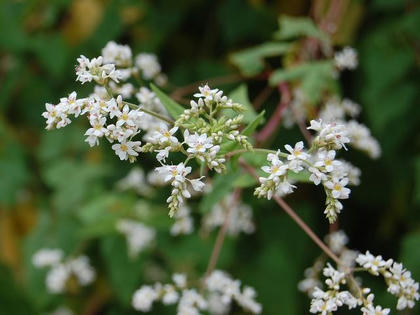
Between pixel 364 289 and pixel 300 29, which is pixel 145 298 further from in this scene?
pixel 300 29

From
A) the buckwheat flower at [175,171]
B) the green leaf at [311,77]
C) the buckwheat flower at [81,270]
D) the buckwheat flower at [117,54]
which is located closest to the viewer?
the buckwheat flower at [175,171]

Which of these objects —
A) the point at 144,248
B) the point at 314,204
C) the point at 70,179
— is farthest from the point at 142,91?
the point at 314,204

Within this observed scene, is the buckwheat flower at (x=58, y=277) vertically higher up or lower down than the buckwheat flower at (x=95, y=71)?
higher up

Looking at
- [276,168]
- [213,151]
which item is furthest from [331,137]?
[213,151]

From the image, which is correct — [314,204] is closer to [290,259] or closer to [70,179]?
[290,259]

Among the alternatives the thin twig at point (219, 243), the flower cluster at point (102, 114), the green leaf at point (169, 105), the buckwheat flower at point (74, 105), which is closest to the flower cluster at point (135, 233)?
the thin twig at point (219, 243)

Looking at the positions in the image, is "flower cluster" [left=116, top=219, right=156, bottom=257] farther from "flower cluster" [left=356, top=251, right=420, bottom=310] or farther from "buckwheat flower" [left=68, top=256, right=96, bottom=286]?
"flower cluster" [left=356, top=251, right=420, bottom=310]

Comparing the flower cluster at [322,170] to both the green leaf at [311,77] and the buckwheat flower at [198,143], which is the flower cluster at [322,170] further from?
the green leaf at [311,77]
